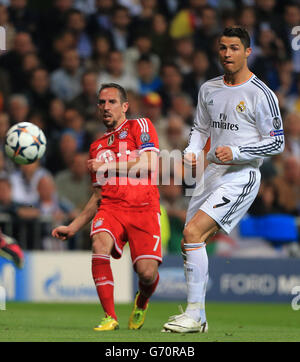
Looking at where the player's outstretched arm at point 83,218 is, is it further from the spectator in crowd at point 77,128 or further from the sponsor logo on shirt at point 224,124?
the spectator in crowd at point 77,128

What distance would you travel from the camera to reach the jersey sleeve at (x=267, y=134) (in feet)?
25.7

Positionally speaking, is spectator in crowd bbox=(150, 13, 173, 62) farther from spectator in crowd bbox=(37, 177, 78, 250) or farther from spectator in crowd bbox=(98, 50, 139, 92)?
spectator in crowd bbox=(37, 177, 78, 250)

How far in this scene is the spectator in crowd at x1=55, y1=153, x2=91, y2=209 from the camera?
552 inches

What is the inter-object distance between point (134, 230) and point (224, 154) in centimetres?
115

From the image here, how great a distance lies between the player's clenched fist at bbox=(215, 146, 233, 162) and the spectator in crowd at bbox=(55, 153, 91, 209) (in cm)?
643

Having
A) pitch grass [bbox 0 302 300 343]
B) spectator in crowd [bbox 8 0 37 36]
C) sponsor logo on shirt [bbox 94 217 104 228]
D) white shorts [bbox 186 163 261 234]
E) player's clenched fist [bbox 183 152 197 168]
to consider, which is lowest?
pitch grass [bbox 0 302 300 343]

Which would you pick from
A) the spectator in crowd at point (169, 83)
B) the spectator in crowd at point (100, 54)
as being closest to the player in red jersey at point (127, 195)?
the spectator in crowd at point (100, 54)

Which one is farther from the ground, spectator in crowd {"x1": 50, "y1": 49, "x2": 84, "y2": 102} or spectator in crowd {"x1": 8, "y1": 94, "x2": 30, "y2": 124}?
spectator in crowd {"x1": 50, "y1": 49, "x2": 84, "y2": 102}

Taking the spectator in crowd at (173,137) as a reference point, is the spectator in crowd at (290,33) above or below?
above

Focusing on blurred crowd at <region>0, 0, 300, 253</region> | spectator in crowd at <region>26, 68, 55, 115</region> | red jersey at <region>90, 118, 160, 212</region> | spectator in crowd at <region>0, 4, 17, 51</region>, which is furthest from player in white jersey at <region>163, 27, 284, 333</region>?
spectator in crowd at <region>0, 4, 17, 51</region>

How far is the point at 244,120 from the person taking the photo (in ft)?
26.1

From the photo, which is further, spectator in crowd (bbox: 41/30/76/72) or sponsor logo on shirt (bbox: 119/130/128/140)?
spectator in crowd (bbox: 41/30/76/72)

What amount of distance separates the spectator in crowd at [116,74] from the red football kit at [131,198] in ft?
23.9

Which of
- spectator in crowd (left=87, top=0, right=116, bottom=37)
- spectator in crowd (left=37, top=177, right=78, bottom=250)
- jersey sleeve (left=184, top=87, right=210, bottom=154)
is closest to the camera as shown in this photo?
jersey sleeve (left=184, top=87, right=210, bottom=154)
